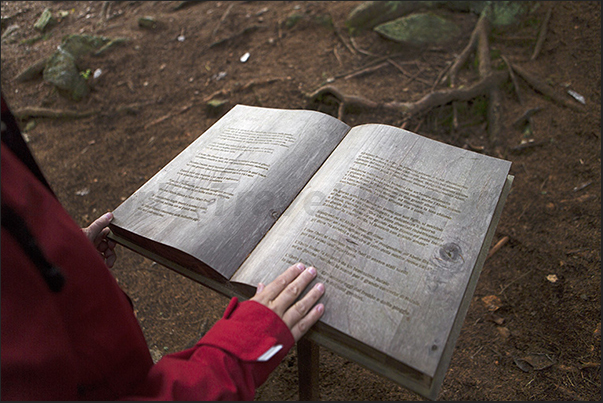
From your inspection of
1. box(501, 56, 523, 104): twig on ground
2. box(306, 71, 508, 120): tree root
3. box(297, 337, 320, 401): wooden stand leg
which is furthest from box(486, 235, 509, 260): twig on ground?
box(297, 337, 320, 401): wooden stand leg

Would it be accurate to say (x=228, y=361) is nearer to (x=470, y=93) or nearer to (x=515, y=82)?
(x=470, y=93)

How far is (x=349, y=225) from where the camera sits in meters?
1.39

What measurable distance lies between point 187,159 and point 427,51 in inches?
137

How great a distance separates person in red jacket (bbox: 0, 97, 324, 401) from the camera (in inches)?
30.0

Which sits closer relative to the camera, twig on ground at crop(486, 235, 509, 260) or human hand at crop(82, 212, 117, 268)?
human hand at crop(82, 212, 117, 268)

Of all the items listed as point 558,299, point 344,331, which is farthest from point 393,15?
point 344,331

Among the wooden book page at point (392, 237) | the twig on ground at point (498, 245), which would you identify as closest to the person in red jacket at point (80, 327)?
the wooden book page at point (392, 237)

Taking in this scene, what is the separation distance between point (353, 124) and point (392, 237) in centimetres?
251

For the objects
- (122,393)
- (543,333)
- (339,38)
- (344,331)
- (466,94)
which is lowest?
(543,333)

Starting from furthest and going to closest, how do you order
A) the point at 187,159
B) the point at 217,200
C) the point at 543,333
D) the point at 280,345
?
the point at 543,333
the point at 187,159
the point at 217,200
the point at 280,345

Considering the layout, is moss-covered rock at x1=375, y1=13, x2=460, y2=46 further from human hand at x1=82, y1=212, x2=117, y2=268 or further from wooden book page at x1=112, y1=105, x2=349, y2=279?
human hand at x1=82, y1=212, x2=117, y2=268

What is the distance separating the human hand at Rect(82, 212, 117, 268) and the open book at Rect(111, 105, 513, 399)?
2.1 inches

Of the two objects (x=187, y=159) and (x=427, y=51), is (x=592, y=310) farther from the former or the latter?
(x=427, y=51)

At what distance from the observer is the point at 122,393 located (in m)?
0.96
